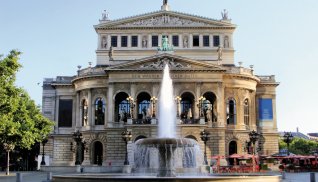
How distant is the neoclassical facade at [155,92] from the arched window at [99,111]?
0.46ft

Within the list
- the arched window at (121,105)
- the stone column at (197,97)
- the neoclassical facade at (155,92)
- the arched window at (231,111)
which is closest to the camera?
the stone column at (197,97)

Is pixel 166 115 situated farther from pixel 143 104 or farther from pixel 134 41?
pixel 134 41

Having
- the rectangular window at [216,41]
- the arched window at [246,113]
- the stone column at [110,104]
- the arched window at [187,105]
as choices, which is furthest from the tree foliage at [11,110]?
the rectangular window at [216,41]

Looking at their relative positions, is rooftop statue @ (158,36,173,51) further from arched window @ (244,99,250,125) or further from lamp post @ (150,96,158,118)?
arched window @ (244,99,250,125)

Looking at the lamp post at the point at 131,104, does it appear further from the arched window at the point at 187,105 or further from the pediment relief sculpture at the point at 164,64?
the arched window at the point at 187,105

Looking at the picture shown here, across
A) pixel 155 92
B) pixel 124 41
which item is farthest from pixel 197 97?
pixel 124 41

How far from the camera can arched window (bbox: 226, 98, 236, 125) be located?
64625mm

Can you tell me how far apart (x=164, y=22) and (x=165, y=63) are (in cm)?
1086

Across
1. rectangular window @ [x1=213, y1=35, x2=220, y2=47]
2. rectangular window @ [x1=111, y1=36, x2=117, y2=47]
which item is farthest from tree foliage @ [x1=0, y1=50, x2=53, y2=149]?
rectangular window @ [x1=213, y1=35, x2=220, y2=47]

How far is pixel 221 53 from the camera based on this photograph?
68312 mm

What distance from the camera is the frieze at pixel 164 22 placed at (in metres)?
70.4

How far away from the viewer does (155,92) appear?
204 feet

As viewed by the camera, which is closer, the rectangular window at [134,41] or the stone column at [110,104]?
the stone column at [110,104]

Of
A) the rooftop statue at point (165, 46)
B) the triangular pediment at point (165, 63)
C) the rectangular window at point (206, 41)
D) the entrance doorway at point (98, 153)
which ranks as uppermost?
the rectangular window at point (206, 41)
